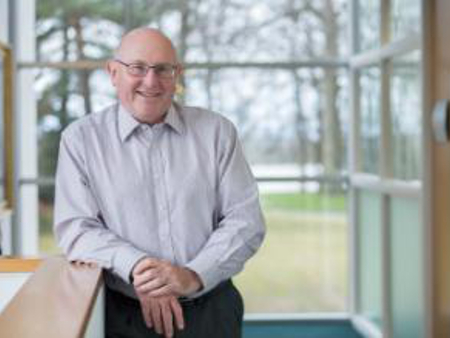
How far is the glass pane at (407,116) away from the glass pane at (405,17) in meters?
0.13

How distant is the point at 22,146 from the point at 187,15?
1313 millimetres

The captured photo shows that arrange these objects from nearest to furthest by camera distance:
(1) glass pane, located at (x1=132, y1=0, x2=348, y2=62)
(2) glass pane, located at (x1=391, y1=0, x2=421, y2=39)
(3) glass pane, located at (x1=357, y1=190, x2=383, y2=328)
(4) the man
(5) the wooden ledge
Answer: (4) the man
(5) the wooden ledge
(2) glass pane, located at (x1=391, y1=0, x2=421, y2=39)
(3) glass pane, located at (x1=357, y1=190, x2=383, y2=328)
(1) glass pane, located at (x1=132, y1=0, x2=348, y2=62)

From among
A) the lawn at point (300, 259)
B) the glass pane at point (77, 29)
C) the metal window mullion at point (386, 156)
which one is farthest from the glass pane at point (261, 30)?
the lawn at point (300, 259)

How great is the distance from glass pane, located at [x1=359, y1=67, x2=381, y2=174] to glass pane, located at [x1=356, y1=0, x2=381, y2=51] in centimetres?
16

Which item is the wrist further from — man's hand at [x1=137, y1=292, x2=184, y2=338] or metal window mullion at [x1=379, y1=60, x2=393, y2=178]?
metal window mullion at [x1=379, y1=60, x2=393, y2=178]

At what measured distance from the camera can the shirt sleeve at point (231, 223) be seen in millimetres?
2314

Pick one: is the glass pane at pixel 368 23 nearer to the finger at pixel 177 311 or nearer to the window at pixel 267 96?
the window at pixel 267 96

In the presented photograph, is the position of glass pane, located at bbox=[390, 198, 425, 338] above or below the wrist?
below

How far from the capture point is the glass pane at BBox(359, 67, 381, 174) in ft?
17.6

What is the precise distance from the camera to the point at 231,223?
2371mm

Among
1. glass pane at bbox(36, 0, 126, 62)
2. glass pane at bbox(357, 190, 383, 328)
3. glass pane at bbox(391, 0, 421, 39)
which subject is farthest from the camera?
glass pane at bbox(36, 0, 126, 62)

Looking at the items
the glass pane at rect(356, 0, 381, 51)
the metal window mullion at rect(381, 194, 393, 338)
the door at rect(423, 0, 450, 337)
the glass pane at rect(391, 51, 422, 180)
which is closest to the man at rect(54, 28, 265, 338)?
the door at rect(423, 0, 450, 337)

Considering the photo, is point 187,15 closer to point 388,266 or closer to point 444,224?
point 388,266

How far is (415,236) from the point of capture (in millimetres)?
4559
